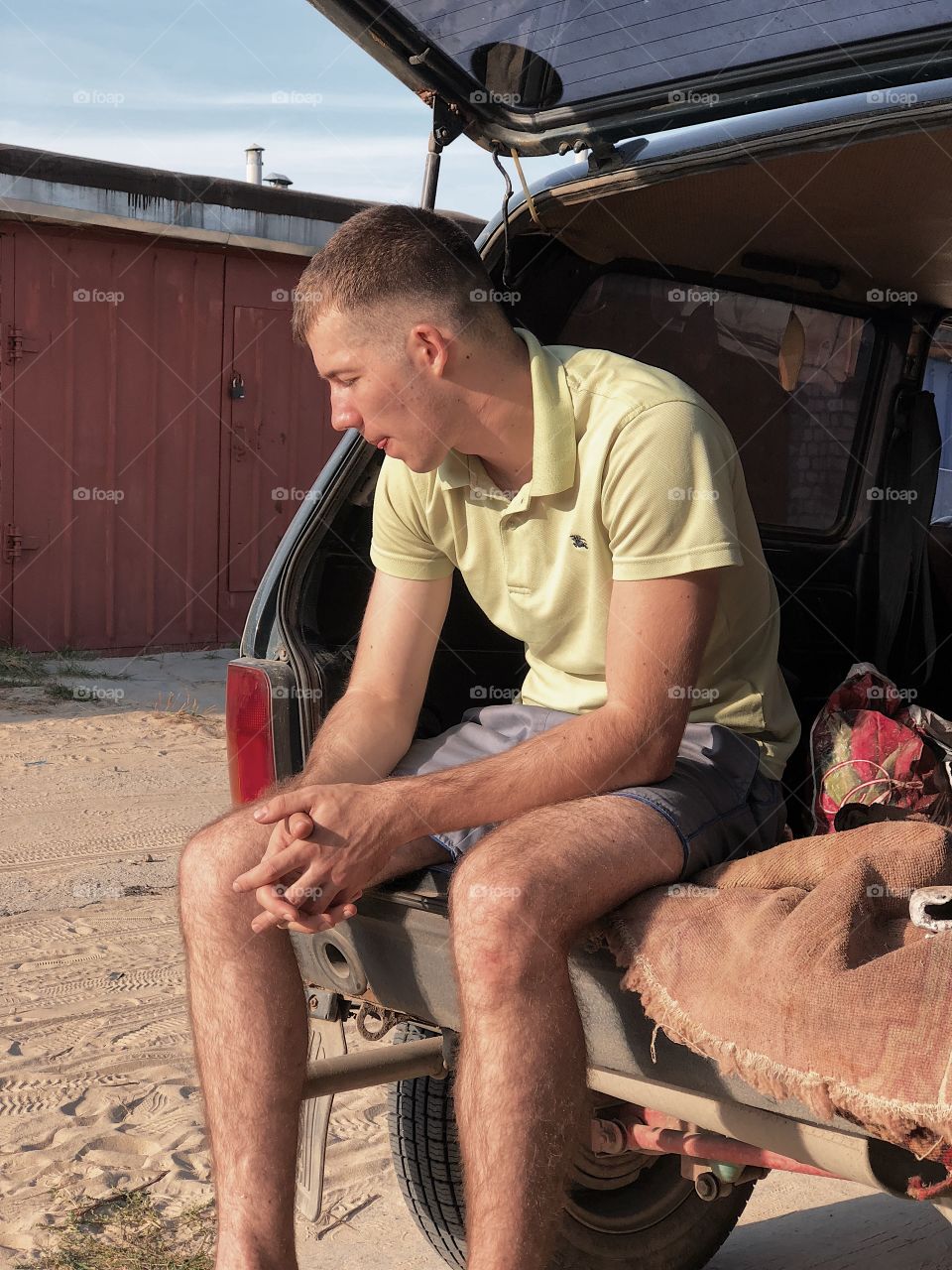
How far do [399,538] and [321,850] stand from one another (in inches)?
32.6

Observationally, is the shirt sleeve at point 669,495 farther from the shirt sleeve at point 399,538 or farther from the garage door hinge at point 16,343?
the garage door hinge at point 16,343

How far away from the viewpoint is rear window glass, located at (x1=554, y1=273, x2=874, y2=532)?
11.4 feet

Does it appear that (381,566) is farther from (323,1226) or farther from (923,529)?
(923,529)

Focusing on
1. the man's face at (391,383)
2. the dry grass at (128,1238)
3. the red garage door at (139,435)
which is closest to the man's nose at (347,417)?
the man's face at (391,383)

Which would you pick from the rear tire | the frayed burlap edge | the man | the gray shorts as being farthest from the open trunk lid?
the rear tire

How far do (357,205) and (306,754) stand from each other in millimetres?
9569

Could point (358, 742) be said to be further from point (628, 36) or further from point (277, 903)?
→ point (628, 36)

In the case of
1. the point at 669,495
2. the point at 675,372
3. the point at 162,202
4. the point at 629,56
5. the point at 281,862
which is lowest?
the point at 281,862

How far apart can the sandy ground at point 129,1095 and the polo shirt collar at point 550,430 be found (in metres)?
1.71

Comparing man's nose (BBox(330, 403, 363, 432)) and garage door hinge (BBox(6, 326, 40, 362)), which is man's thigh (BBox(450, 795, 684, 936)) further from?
garage door hinge (BBox(6, 326, 40, 362))

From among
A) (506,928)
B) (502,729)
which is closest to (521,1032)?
(506,928)

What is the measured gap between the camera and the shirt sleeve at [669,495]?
2.32 m

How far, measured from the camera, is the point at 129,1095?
3486 mm

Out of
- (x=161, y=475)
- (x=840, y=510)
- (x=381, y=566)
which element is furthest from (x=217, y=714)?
(x=381, y=566)
